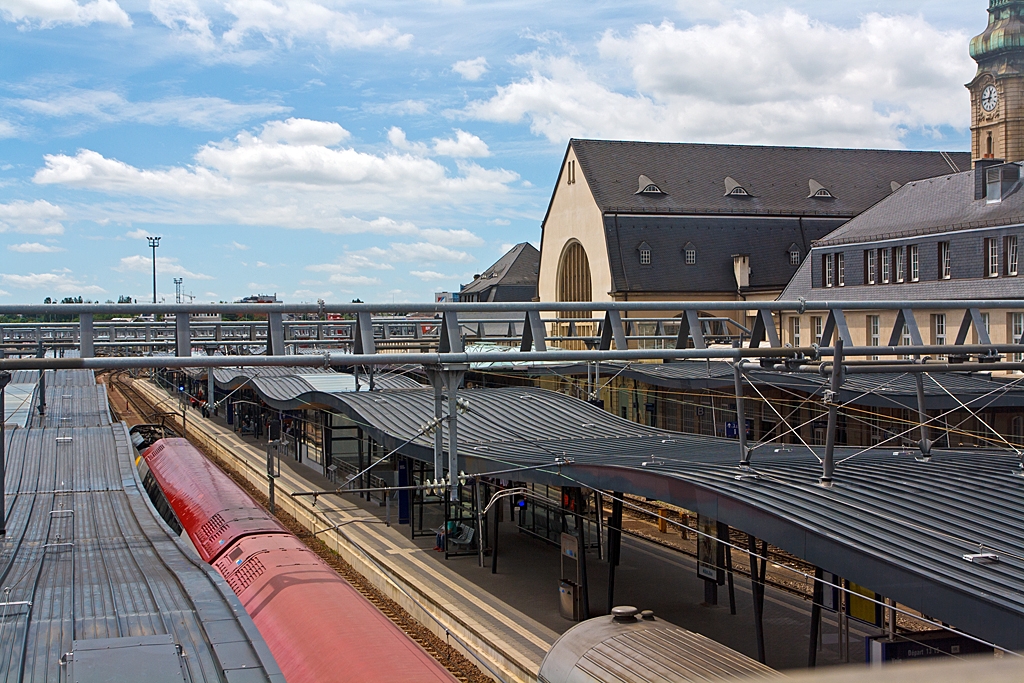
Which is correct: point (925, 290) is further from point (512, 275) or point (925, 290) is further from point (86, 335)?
point (512, 275)

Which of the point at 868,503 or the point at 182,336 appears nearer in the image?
the point at 868,503

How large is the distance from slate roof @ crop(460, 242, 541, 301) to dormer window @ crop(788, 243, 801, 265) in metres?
26.4

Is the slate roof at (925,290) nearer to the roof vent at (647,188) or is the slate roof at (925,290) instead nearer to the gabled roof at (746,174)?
the gabled roof at (746,174)

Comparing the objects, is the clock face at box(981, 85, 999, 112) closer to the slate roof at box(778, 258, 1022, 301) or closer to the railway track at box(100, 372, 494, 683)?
the slate roof at box(778, 258, 1022, 301)

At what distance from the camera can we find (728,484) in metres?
13.8

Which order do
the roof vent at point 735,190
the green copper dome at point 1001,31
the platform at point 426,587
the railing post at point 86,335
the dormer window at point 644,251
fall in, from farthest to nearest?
the green copper dome at point 1001,31
the roof vent at point 735,190
the dormer window at point 644,251
the platform at point 426,587
the railing post at point 86,335

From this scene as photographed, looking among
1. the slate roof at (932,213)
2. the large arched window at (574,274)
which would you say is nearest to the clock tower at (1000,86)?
the large arched window at (574,274)

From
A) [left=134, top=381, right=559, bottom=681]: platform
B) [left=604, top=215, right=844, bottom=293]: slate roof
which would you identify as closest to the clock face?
[left=604, top=215, right=844, bottom=293]: slate roof

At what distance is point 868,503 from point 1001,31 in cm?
7323

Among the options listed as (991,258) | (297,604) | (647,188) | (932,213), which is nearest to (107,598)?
(297,604)

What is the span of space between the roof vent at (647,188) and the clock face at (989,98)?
2923cm

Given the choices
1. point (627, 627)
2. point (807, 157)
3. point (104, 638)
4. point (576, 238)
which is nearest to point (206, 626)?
point (104, 638)

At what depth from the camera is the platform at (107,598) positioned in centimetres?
1062

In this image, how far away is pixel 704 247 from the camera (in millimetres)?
63000
